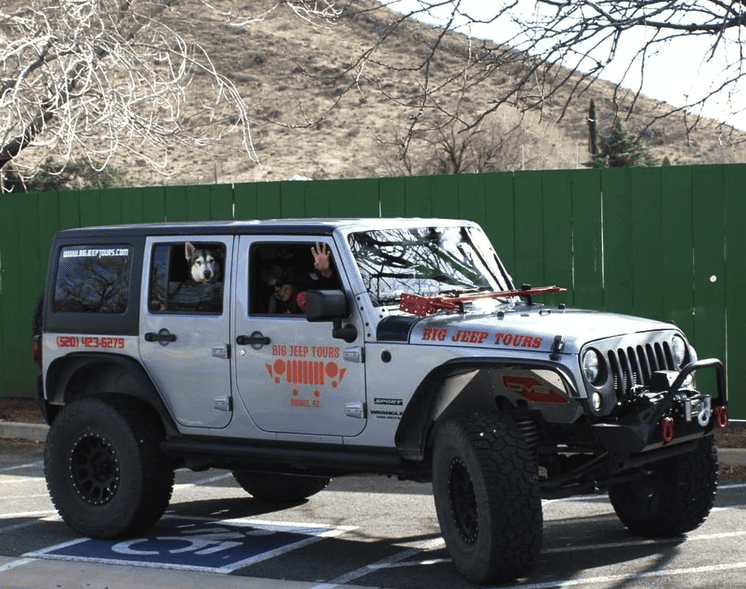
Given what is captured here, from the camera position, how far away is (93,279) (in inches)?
327

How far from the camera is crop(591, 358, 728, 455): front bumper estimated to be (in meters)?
6.31

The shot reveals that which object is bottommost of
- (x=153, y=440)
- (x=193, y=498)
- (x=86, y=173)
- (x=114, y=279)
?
(x=193, y=498)

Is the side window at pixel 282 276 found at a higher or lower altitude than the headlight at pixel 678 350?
higher

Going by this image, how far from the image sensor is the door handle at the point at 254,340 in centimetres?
741

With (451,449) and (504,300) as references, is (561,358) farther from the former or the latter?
(504,300)

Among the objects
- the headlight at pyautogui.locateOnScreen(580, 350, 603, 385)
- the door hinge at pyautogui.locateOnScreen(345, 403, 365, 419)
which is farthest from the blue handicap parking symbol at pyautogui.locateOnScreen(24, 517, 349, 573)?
the headlight at pyautogui.locateOnScreen(580, 350, 603, 385)

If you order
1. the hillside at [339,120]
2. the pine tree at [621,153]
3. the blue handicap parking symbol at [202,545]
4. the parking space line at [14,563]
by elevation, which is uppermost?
the hillside at [339,120]

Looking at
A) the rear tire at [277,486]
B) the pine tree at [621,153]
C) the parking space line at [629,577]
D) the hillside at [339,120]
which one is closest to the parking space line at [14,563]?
the rear tire at [277,486]

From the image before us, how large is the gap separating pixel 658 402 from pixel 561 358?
583mm

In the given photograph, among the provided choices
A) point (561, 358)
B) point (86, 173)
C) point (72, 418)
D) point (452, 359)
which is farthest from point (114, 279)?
point (86, 173)

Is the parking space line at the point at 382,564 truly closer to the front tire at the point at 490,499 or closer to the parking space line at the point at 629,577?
the front tire at the point at 490,499

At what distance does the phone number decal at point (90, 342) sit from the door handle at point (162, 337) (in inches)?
9.4

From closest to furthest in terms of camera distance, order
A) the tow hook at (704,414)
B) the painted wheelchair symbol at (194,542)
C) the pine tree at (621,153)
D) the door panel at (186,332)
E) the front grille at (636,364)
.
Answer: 1. the front grille at (636,364)
2. the tow hook at (704,414)
3. the painted wheelchair symbol at (194,542)
4. the door panel at (186,332)
5. the pine tree at (621,153)

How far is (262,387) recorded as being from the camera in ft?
24.4
